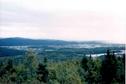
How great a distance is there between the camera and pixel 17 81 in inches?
75.2

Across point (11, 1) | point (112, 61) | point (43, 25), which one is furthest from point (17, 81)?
point (112, 61)

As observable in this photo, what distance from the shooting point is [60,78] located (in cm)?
194

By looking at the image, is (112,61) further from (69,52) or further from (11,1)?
(11,1)

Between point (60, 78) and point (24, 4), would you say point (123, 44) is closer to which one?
point (60, 78)

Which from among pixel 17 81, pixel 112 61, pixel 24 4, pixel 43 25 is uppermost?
pixel 24 4

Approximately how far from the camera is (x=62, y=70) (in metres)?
1.94

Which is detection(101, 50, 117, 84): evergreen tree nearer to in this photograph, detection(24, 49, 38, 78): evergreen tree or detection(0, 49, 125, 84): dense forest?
detection(0, 49, 125, 84): dense forest

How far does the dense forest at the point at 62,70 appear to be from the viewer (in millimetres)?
1924

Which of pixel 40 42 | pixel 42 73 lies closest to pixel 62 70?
pixel 42 73

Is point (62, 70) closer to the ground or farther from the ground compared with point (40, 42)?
closer to the ground

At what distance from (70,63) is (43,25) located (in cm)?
33

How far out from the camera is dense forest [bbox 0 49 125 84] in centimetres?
192

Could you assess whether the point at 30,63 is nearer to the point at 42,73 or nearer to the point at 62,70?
the point at 42,73

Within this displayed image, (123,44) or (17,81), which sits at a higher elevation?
(123,44)
